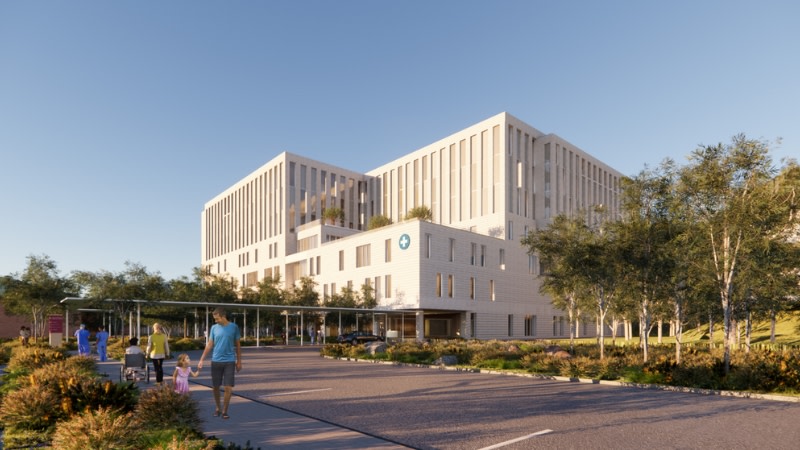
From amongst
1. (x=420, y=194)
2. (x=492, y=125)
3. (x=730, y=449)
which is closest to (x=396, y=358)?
(x=730, y=449)

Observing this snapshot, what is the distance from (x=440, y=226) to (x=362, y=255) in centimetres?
1018

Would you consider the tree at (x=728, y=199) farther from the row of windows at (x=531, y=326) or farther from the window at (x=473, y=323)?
the row of windows at (x=531, y=326)

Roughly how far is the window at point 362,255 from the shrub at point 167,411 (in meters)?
47.5

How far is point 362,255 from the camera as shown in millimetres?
56719

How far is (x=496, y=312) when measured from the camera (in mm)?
56781

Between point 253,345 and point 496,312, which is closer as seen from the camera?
point 253,345

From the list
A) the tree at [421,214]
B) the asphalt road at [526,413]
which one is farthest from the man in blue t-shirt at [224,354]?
the tree at [421,214]

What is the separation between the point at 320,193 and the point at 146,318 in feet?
108

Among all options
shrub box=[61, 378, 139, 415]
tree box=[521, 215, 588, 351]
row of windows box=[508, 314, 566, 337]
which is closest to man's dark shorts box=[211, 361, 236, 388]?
shrub box=[61, 378, 139, 415]

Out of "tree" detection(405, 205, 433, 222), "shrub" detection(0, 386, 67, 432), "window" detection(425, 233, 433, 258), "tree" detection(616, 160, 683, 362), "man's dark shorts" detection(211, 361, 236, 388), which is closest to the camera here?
"shrub" detection(0, 386, 67, 432)

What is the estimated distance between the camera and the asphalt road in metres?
8.08

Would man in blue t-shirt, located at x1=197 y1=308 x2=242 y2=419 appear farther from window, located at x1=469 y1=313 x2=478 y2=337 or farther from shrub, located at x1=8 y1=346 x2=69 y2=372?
window, located at x1=469 y1=313 x2=478 y2=337

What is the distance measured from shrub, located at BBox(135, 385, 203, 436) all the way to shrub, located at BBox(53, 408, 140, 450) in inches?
37.3

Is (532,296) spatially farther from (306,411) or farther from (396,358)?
(306,411)
